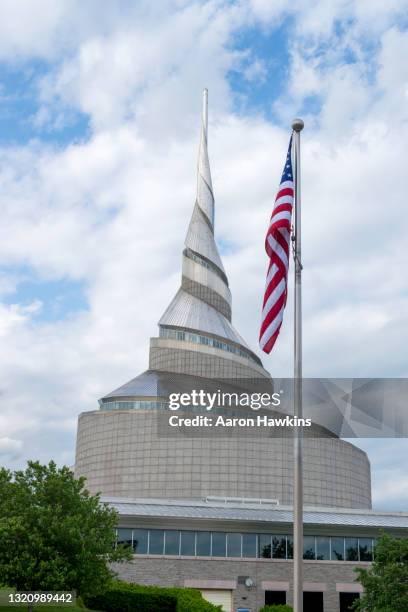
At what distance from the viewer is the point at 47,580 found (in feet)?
111

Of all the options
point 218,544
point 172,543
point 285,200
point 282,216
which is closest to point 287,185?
point 285,200

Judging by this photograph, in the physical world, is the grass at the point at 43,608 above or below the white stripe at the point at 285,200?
below

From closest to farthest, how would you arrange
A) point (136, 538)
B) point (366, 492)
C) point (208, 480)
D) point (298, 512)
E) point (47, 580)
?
point (298, 512)
point (47, 580)
point (136, 538)
point (208, 480)
point (366, 492)

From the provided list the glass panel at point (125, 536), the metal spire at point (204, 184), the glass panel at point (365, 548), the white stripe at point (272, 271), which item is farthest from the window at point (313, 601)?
the metal spire at point (204, 184)

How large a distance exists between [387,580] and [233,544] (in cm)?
1955

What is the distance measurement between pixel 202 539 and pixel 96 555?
17980mm

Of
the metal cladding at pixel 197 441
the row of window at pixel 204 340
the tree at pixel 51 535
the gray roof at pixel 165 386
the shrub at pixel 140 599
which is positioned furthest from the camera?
the row of window at pixel 204 340

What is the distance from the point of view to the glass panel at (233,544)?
53.7 m

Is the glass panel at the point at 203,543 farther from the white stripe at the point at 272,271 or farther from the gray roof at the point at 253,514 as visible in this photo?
the white stripe at the point at 272,271

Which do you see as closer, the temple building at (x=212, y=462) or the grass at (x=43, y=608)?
the grass at (x=43, y=608)

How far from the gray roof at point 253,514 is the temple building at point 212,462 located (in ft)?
0.32

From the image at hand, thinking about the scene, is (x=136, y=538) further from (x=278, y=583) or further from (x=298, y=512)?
(x=298, y=512)

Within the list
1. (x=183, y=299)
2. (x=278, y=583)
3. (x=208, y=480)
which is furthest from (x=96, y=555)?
(x=183, y=299)

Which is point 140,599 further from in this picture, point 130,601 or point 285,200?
point 285,200
